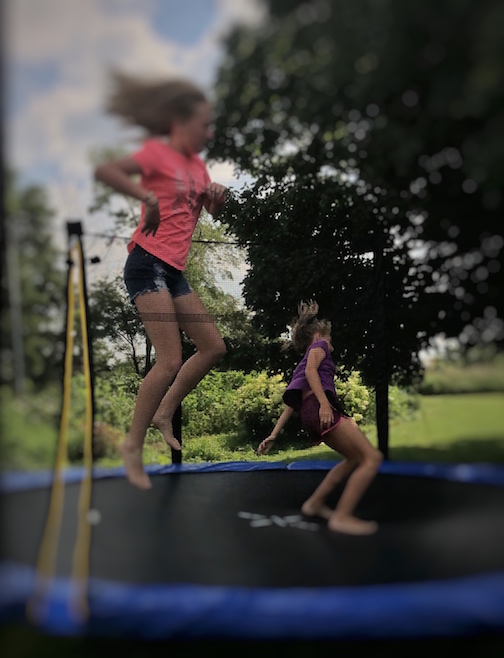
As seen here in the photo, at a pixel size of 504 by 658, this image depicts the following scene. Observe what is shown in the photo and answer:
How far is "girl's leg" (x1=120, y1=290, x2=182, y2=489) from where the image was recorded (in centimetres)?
264

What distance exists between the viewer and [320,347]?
112 inches

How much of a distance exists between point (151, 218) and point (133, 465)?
87 centimetres

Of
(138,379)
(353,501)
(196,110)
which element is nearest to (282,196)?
(138,379)

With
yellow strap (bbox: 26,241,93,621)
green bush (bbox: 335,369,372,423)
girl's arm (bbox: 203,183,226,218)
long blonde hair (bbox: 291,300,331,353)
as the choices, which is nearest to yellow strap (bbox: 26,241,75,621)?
yellow strap (bbox: 26,241,93,621)

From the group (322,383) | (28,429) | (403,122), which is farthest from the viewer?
(322,383)

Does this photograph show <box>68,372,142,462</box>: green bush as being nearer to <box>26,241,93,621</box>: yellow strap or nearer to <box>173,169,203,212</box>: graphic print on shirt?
<box>26,241,93,621</box>: yellow strap

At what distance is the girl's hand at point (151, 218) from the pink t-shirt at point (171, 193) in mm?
57

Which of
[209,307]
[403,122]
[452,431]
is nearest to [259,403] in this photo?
[209,307]

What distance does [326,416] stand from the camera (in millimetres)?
2570

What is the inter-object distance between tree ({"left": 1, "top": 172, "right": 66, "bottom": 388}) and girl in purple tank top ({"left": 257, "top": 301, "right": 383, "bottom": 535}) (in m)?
0.97

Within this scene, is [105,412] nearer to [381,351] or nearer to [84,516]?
[84,516]

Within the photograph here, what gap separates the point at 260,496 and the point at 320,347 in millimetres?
635

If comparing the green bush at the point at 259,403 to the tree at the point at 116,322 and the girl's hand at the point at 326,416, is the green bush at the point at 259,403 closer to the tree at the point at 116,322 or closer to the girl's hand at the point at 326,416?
the tree at the point at 116,322

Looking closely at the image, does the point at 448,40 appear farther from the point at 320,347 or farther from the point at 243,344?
the point at 243,344
